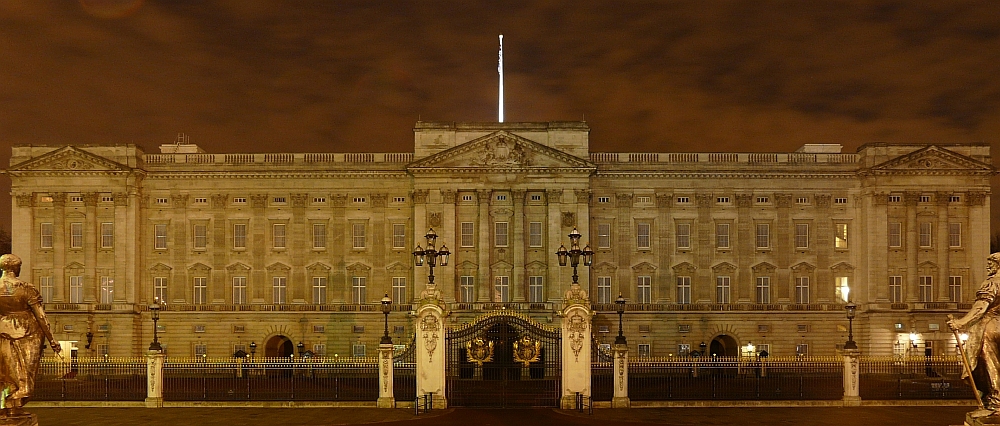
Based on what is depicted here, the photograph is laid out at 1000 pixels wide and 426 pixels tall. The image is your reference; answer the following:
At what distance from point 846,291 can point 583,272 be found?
17.6 meters

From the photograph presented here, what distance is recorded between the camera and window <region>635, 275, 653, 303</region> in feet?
191

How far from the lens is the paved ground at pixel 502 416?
90.3 feet

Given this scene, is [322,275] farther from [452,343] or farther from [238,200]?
[452,343]

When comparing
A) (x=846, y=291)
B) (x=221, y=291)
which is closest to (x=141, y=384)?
(x=221, y=291)

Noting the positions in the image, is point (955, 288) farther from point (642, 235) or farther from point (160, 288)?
point (160, 288)

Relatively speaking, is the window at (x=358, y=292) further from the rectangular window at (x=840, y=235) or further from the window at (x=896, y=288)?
the window at (x=896, y=288)

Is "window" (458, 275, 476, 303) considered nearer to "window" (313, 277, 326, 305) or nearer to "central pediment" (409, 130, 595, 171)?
"central pediment" (409, 130, 595, 171)

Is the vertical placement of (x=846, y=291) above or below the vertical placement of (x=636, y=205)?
Result: below

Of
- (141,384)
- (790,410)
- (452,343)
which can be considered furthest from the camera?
(141,384)

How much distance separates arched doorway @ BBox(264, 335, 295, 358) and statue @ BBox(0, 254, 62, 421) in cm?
4546

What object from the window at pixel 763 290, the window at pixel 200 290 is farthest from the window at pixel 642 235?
the window at pixel 200 290

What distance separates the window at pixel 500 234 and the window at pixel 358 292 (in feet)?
30.4

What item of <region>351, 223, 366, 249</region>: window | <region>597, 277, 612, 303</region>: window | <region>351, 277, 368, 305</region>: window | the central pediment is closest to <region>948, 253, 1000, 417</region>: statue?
the central pediment

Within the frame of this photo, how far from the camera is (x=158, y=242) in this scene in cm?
5869
